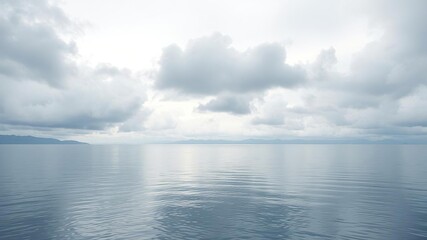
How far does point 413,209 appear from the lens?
4544 cm

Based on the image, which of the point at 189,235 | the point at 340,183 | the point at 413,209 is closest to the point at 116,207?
the point at 189,235

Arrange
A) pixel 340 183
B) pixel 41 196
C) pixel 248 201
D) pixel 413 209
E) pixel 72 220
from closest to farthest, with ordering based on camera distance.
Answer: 1. pixel 72 220
2. pixel 413 209
3. pixel 248 201
4. pixel 41 196
5. pixel 340 183

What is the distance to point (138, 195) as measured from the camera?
57250 mm

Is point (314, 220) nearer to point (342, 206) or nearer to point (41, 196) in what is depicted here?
point (342, 206)

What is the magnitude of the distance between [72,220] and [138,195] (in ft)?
64.6

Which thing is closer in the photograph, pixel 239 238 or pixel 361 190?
pixel 239 238

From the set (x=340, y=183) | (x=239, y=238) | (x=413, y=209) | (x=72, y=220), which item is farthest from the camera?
(x=340, y=183)

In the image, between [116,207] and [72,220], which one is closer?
[72,220]

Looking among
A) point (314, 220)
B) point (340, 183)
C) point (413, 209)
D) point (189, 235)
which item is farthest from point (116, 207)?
point (340, 183)

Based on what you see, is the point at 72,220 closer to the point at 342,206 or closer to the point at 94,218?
the point at 94,218

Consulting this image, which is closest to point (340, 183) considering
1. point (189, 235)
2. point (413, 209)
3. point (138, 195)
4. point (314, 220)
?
point (413, 209)

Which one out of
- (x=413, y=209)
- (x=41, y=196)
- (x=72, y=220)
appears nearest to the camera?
(x=72, y=220)

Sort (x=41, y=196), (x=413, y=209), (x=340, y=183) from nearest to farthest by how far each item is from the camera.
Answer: (x=413, y=209) → (x=41, y=196) → (x=340, y=183)

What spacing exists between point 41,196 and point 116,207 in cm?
2006
